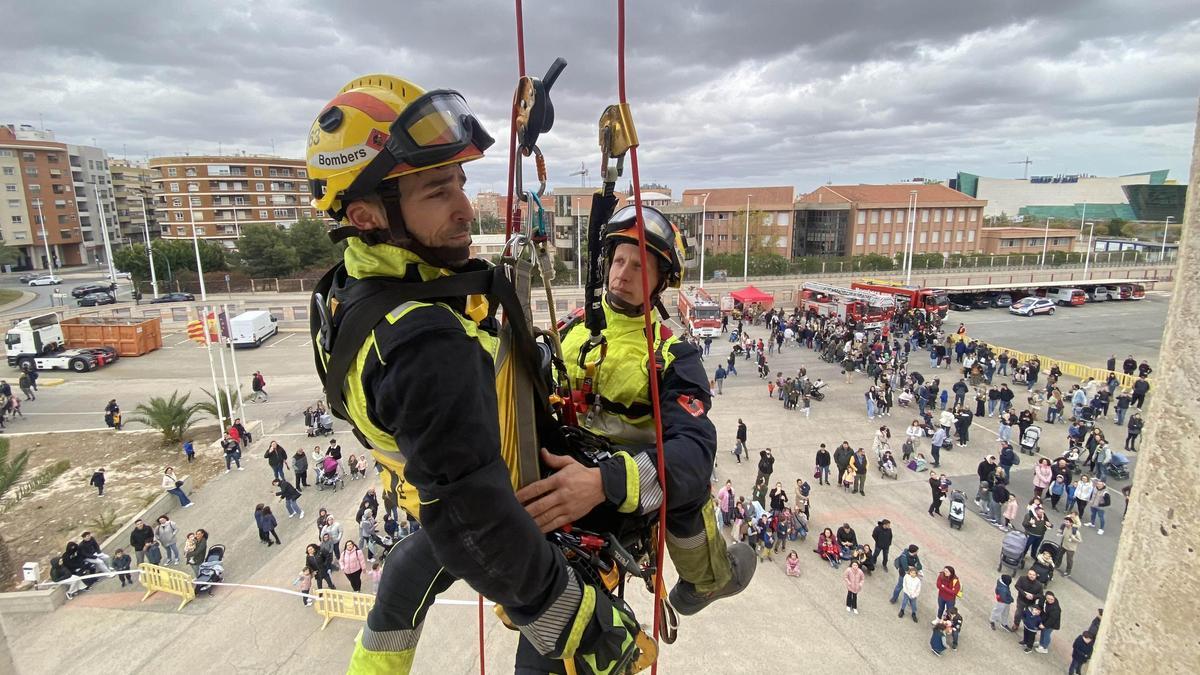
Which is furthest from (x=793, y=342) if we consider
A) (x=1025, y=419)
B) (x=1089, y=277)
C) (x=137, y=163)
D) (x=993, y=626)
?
(x=137, y=163)

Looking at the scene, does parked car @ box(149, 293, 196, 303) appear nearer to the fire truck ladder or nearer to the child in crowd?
the child in crowd

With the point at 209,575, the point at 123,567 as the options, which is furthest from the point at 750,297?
the point at 123,567

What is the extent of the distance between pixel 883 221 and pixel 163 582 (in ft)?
215

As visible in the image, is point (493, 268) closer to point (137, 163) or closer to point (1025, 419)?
point (1025, 419)

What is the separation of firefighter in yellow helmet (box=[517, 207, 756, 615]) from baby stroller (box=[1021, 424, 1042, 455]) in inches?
699

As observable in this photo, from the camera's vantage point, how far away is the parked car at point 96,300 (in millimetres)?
43562

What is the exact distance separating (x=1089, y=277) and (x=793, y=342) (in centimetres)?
4044

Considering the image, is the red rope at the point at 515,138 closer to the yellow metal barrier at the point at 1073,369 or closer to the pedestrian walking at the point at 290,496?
the pedestrian walking at the point at 290,496

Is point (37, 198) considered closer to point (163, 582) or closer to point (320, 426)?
point (320, 426)

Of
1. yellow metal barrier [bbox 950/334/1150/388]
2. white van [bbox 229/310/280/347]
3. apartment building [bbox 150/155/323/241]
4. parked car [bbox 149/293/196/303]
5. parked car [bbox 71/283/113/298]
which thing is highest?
apartment building [bbox 150/155/323/241]

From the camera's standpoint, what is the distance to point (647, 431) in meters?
2.87

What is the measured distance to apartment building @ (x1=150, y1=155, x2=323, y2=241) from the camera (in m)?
67.8

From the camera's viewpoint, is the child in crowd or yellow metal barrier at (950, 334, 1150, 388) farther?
yellow metal barrier at (950, 334, 1150, 388)

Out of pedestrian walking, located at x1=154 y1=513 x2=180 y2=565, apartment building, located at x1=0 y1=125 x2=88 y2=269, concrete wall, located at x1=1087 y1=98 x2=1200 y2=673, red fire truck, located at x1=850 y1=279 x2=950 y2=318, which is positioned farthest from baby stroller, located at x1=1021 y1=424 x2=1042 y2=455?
apartment building, located at x1=0 y1=125 x2=88 y2=269
